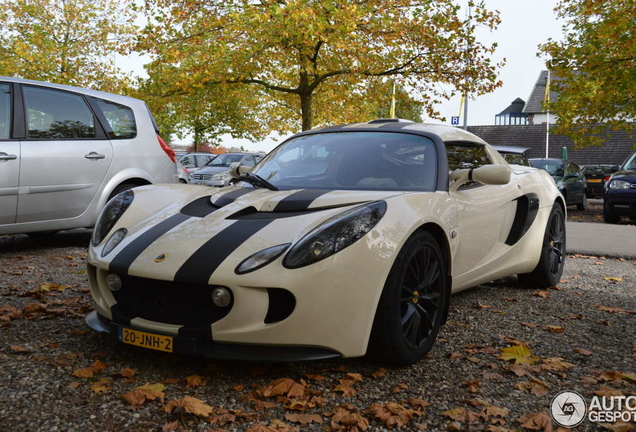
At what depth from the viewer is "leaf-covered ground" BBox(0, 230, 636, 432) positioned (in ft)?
9.02

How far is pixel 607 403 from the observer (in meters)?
3.01

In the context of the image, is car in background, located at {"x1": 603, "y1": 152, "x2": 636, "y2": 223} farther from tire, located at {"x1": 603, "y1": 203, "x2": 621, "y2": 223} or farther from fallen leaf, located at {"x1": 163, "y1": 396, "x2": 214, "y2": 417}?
fallen leaf, located at {"x1": 163, "y1": 396, "x2": 214, "y2": 417}

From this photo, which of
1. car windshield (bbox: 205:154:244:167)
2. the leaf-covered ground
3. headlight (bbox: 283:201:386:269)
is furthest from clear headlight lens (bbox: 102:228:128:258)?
car windshield (bbox: 205:154:244:167)

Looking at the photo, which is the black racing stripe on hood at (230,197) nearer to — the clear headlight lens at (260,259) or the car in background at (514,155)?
the clear headlight lens at (260,259)

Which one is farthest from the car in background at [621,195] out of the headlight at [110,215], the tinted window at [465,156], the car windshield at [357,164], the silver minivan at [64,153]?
the headlight at [110,215]

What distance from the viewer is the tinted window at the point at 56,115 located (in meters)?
6.36

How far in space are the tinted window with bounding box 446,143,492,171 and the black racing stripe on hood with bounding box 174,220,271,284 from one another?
1706 millimetres

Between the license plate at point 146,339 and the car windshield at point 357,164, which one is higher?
the car windshield at point 357,164

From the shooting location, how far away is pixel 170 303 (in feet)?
10.1

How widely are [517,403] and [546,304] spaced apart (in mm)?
2296

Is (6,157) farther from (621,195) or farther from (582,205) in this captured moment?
(582,205)

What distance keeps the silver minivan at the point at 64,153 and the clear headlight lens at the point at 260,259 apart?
159 inches

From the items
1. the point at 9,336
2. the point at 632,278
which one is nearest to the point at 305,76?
the point at 632,278

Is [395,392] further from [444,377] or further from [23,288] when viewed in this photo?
[23,288]
